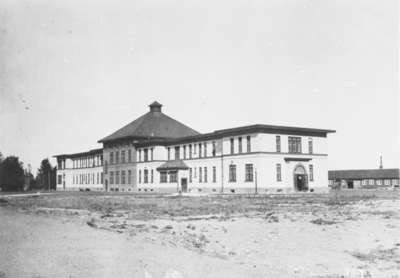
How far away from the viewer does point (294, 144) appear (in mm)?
53719

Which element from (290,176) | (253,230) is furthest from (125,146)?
(253,230)

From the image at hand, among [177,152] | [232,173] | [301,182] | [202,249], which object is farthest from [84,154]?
[202,249]

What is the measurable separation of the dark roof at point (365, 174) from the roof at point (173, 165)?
139ft

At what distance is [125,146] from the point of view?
74.2 metres

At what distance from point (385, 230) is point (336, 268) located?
5.71 metres

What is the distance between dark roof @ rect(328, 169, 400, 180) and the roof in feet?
139

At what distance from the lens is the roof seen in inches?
2472

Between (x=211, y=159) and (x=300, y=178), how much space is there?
10695mm

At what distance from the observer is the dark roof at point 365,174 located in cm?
8951

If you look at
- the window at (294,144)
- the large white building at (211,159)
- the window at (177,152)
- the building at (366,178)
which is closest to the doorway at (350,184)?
the building at (366,178)

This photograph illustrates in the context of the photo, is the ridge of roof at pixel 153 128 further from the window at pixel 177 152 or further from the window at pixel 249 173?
the window at pixel 249 173

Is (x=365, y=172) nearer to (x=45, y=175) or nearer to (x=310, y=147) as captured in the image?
(x=310, y=147)

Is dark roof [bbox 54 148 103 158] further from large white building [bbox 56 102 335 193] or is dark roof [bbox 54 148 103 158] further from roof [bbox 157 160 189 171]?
roof [bbox 157 160 189 171]

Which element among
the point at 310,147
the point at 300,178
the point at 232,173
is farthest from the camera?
the point at 232,173
